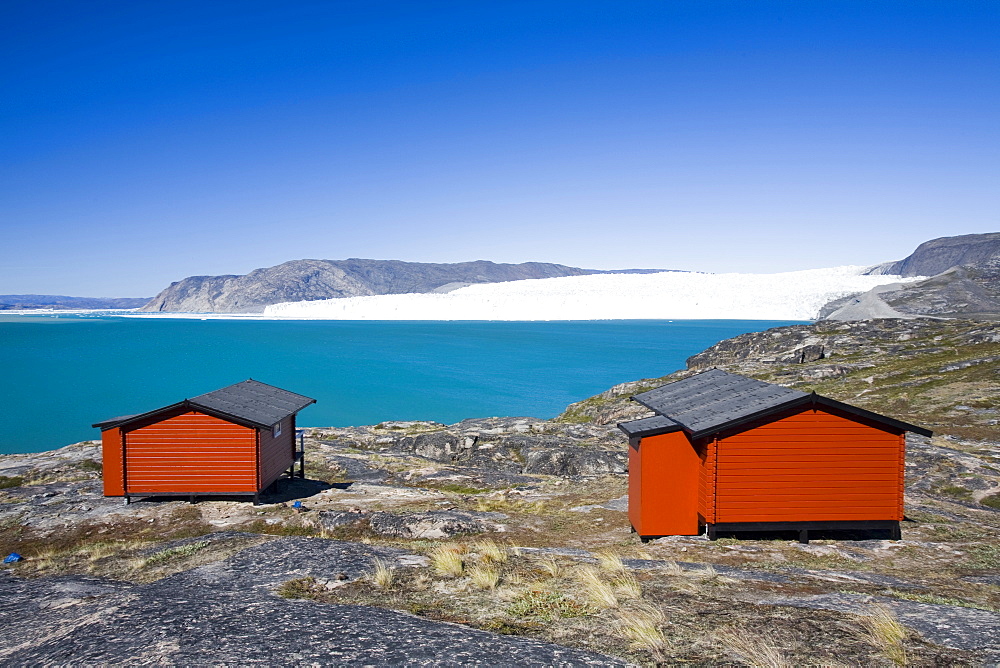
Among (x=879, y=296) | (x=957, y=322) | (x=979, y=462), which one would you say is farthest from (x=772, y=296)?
(x=979, y=462)

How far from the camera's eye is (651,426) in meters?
17.4

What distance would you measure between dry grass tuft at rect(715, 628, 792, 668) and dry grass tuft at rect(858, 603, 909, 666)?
1.35 metres

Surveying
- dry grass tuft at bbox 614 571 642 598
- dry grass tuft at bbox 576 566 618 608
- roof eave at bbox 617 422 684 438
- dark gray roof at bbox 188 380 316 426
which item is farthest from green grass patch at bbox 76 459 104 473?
dry grass tuft at bbox 614 571 642 598

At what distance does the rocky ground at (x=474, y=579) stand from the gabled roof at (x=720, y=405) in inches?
117

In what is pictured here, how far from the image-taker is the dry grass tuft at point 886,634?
8.23 meters

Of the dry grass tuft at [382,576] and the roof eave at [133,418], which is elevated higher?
the roof eave at [133,418]

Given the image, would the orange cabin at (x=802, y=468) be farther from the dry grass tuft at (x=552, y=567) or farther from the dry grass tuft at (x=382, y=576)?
the dry grass tuft at (x=382, y=576)

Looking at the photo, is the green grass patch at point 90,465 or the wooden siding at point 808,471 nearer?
the wooden siding at point 808,471

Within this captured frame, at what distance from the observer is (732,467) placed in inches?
637

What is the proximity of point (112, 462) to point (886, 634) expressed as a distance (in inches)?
878

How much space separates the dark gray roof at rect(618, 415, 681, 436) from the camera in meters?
16.7

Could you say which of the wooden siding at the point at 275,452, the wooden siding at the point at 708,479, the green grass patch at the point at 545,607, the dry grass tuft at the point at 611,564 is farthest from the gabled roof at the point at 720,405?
the wooden siding at the point at 275,452

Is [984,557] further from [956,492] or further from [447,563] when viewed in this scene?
[447,563]

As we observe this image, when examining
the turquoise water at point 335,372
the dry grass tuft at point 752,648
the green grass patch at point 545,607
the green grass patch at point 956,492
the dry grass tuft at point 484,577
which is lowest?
the turquoise water at point 335,372
